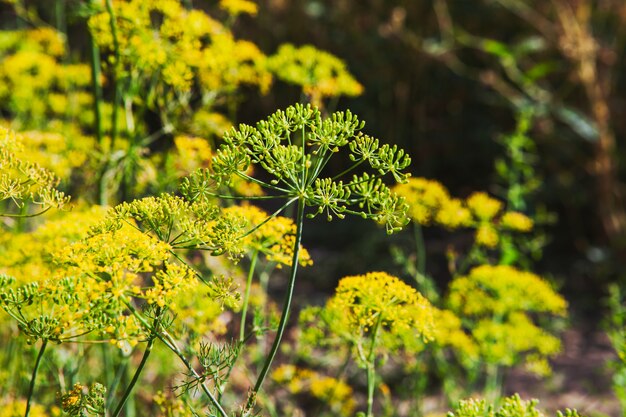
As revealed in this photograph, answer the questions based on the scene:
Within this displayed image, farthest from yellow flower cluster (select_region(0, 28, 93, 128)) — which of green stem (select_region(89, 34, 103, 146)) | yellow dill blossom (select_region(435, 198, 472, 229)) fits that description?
yellow dill blossom (select_region(435, 198, 472, 229))

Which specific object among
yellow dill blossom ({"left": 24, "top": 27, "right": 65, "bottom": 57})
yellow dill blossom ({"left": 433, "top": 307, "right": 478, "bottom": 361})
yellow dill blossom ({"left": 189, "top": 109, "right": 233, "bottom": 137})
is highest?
yellow dill blossom ({"left": 24, "top": 27, "right": 65, "bottom": 57})

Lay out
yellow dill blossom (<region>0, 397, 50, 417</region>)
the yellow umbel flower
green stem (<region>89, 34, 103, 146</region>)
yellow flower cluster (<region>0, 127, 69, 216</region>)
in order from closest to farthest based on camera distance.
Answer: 1. yellow flower cluster (<region>0, 127, 69, 216</region>)
2. the yellow umbel flower
3. yellow dill blossom (<region>0, 397, 50, 417</region>)
4. green stem (<region>89, 34, 103, 146</region>)

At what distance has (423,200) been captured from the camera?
7.45ft

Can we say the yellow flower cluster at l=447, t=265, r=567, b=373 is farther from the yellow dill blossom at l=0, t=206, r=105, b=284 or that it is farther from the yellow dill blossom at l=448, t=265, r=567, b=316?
the yellow dill blossom at l=0, t=206, r=105, b=284

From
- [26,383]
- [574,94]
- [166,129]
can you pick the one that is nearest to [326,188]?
[166,129]

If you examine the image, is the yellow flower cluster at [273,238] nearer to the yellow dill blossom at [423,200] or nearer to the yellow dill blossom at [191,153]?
the yellow dill blossom at [191,153]

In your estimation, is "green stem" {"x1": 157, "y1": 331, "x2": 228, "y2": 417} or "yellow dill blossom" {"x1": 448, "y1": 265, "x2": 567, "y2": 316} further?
"yellow dill blossom" {"x1": 448, "y1": 265, "x2": 567, "y2": 316}

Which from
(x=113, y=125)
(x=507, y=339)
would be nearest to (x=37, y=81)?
(x=113, y=125)

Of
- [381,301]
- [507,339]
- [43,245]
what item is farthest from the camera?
[507,339]

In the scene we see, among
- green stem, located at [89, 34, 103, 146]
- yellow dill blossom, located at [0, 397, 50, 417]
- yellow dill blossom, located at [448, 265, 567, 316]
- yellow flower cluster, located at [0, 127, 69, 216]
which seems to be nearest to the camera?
yellow flower cluster, located at [0, 127, 69, 216]

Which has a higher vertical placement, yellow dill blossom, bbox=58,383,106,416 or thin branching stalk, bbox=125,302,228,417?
thin branching stalk, bbox=125,302,228,417

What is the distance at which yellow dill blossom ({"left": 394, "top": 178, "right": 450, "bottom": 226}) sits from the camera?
2240 mm

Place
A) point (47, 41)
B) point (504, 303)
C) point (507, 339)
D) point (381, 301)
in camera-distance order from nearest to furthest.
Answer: point (381, 301) → point (504, 303) → point (507, 339) → point (47, 41)

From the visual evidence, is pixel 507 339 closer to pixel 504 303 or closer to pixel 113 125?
pixel 504 303
